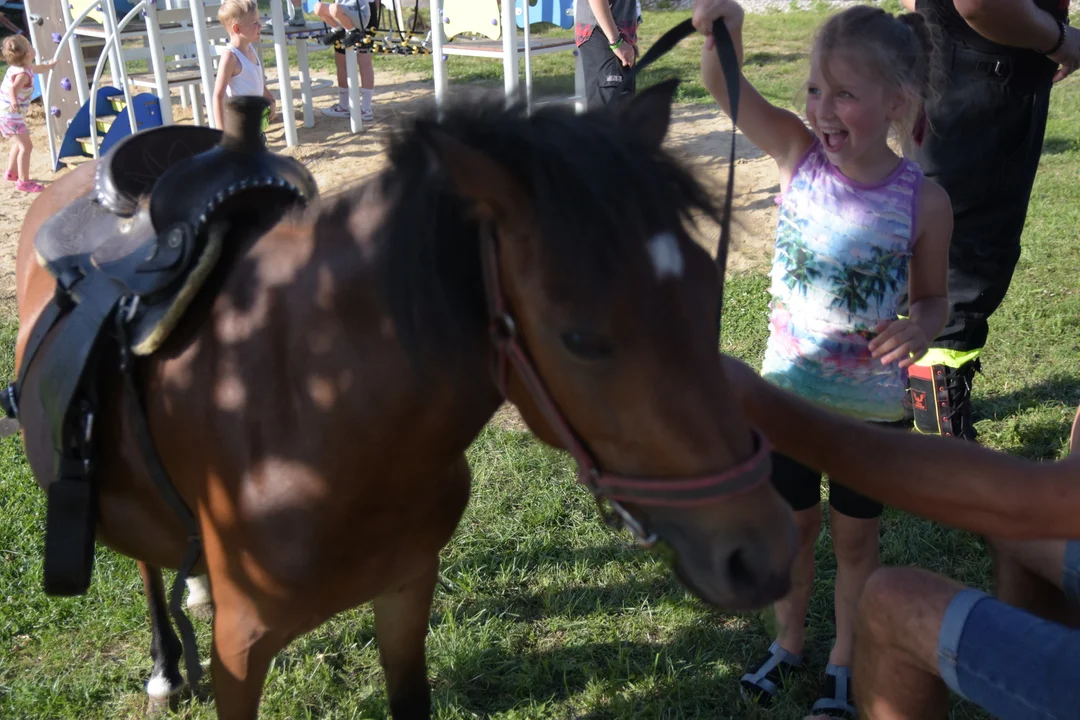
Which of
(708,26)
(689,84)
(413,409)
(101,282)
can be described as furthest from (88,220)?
(689,84)

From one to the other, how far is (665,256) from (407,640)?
4.27 feet

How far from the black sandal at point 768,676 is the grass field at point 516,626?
0.12 feet

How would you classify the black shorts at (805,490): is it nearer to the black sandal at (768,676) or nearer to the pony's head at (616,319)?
the black sandal at (768,676)

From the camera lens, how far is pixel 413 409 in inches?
55.8

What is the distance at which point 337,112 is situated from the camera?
9.45m

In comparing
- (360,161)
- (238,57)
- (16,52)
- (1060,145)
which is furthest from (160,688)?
(1060,145)

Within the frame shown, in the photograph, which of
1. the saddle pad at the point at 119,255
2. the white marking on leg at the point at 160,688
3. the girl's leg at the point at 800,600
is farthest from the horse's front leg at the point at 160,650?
the girl's leg at the point at 800,600

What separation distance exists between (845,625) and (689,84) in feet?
28.3

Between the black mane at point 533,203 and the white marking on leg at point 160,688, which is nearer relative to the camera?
the black mane at point 533,203

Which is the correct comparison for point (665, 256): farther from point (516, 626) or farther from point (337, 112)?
point (337, 112)

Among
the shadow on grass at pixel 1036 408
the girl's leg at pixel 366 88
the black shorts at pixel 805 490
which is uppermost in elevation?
the girl's leg at pixel 366 88

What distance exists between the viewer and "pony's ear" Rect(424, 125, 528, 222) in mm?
1157

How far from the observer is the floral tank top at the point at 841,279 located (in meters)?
2.18

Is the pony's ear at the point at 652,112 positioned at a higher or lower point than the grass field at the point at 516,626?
higher
